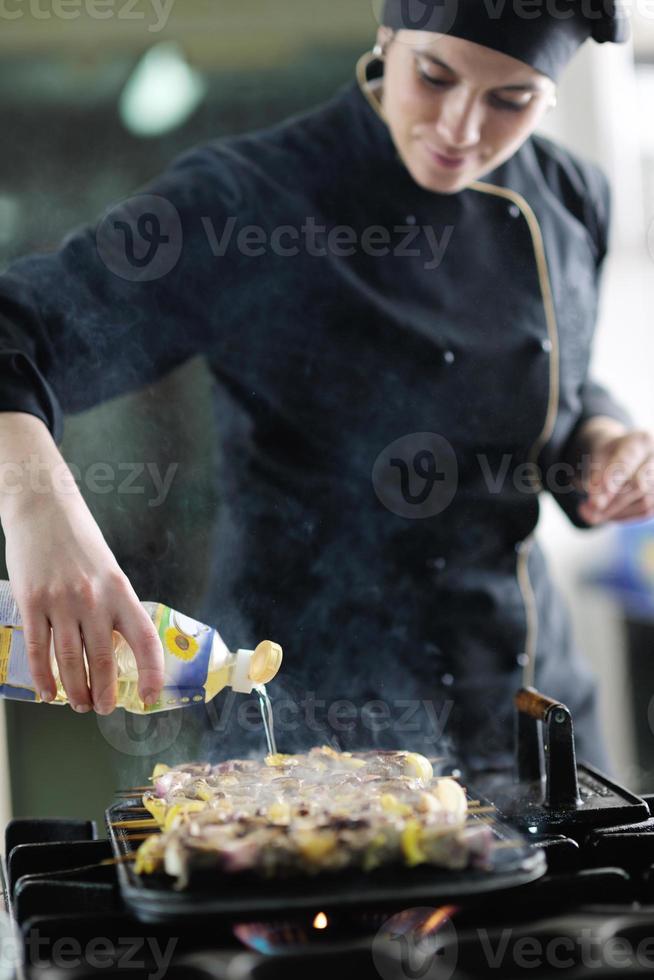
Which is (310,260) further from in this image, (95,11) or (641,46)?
(641,46)

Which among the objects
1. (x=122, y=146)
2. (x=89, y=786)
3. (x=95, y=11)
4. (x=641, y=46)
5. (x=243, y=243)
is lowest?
(x=89, y=786)

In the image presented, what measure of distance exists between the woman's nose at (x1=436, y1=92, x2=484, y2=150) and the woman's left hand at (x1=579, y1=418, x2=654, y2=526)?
603 millimetres

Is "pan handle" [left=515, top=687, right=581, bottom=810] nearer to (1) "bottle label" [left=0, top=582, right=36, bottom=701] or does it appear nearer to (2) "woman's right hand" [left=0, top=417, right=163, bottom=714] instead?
(2) "woman's right hand" [left=0, top=417, right=163, bottom=714]

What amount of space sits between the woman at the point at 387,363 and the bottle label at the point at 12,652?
0.46m

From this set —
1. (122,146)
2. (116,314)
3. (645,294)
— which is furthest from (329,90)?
(645,294)

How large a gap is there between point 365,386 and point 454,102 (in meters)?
0.51

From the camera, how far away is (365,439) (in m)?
1.92

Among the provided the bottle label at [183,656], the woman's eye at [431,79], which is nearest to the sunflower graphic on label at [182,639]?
the bottle label at [183,656]

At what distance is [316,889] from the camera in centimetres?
102

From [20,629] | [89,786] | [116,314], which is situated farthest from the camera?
[89,786]

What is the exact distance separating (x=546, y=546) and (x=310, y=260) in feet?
5.54

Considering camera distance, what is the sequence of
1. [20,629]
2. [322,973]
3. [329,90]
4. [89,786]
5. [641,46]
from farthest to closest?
[641,46]
[329,90]
[89,786]
[20,629]
[322,973]

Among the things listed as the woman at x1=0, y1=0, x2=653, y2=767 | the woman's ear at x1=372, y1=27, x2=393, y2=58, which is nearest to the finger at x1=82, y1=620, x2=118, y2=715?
the woman at x1=0, y1=0, x2=653, y2=767

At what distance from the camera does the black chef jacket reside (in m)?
1.84
